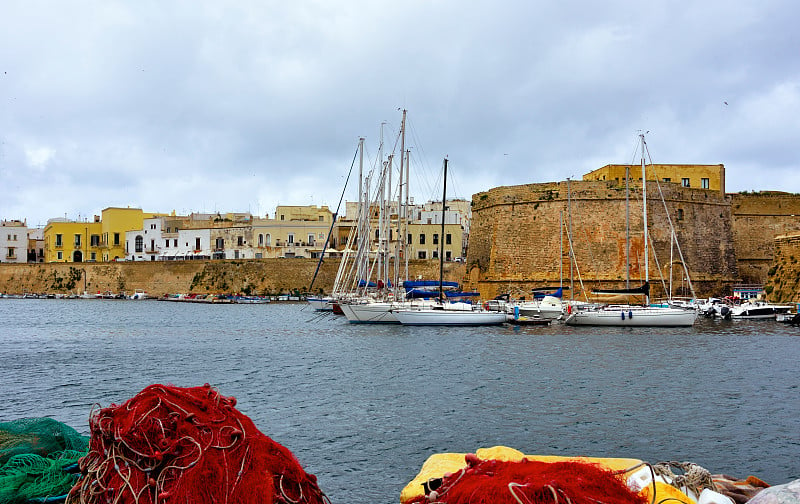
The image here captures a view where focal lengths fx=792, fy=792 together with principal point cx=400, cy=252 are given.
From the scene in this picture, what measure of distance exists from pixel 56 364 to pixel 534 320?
646 inches

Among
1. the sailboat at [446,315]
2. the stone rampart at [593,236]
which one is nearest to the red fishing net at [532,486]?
the sailboat at [446,315]

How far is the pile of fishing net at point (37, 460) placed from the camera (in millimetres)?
4082

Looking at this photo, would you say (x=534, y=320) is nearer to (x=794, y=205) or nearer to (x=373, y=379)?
(x=373, y=379)

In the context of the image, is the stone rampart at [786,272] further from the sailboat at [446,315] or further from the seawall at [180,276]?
the seawall at [180,276]

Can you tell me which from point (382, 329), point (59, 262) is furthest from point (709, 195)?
point (59, 262)

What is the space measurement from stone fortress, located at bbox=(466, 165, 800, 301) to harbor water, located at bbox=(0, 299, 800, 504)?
693 centimetres

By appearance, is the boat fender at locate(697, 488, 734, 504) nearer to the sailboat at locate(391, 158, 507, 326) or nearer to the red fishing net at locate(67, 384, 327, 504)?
the red fishing net at locate(67, 384, 327, 504)

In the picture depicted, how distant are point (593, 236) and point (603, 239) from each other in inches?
17.5

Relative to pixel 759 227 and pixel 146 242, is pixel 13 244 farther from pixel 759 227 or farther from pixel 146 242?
pixel 759 227

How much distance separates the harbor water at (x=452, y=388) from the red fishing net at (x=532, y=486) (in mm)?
4352

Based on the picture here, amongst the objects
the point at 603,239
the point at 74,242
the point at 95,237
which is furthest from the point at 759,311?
the point at 74,242

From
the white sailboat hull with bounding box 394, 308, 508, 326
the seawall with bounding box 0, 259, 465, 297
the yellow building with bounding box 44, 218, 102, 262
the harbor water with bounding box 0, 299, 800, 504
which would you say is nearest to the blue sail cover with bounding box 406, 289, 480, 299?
the white sailboat hull with bounding box 394, 308, 508, 326

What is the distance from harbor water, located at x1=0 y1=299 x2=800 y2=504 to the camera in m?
9.43

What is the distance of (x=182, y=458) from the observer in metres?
3.43
